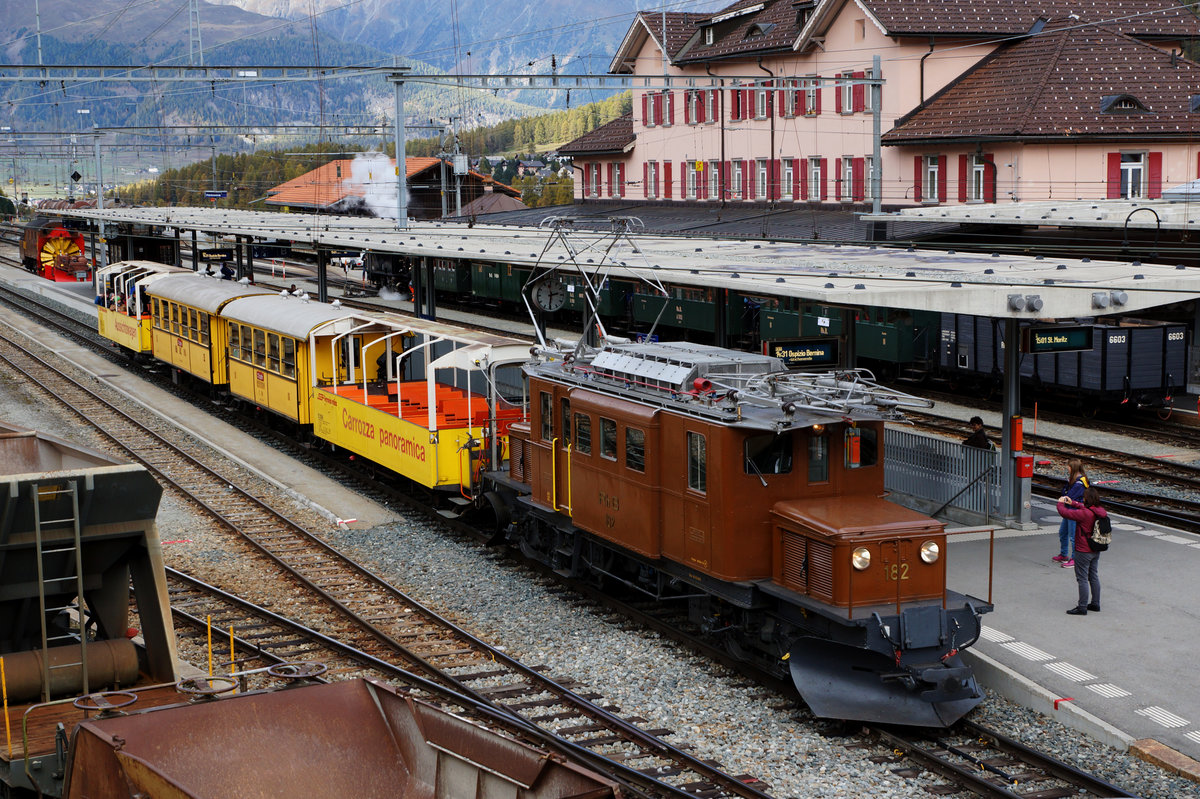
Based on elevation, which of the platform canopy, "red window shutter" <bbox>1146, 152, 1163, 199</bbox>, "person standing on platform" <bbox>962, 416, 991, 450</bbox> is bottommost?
"person standing on platform" <bbox>962, 416, 991, 450</bbox>

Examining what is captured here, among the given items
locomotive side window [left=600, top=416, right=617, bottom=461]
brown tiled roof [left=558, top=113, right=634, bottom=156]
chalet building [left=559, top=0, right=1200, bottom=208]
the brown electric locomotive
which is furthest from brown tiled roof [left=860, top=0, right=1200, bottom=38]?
locomotive side window [left=600, top=416, right=617, bottom=461]

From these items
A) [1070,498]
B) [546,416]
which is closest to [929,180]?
[1070,498]

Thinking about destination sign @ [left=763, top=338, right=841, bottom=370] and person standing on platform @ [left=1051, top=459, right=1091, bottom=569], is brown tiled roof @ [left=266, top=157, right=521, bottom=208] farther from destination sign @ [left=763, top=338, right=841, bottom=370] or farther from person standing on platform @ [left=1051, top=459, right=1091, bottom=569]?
person standing on platform @ [left=1051, top=459, right=1091, bottom=569]

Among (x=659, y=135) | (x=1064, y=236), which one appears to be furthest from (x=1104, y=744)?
(x=659, y=135)

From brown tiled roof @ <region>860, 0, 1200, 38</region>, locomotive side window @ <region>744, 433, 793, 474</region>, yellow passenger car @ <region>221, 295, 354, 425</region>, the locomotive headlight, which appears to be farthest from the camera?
brown tiled roof @ <region>860, 0, 1200, 38</region>

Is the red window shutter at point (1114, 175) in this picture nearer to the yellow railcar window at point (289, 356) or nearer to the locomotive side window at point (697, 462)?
the yellow railcar window at point (289, 356)

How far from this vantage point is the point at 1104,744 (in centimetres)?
1069

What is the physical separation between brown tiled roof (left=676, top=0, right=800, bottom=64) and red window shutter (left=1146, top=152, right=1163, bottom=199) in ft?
47.3

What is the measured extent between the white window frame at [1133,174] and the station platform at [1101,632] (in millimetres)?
21746

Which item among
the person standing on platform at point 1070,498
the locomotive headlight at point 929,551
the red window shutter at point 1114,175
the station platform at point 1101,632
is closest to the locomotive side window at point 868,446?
the locomotive headlight at point 929,551

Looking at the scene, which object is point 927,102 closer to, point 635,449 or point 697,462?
point 635,449

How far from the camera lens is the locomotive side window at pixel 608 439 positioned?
13945 millimetres

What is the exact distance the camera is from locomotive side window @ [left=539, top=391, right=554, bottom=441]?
15453 millimetres

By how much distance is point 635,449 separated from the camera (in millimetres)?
13516
